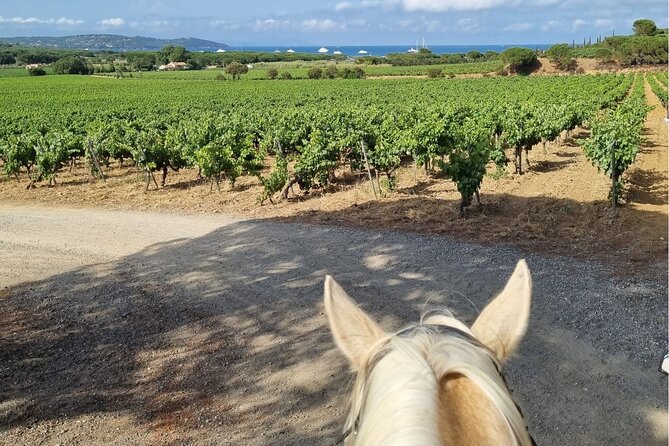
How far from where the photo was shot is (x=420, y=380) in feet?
3.57

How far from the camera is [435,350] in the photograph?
1169mm

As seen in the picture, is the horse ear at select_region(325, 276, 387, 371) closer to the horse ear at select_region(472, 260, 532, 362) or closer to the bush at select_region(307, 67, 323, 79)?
the horse ear at select_region(472, 260, 532, 362)

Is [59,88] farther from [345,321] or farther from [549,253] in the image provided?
[345,321]

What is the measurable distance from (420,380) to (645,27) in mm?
137811

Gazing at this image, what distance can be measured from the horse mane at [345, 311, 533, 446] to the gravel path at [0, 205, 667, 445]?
2954 millimetres

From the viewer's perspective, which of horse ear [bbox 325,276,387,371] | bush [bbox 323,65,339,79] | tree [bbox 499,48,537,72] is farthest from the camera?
tree [bbox 499,48,537,72]

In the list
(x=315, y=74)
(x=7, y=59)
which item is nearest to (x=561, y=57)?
(x=315, y=74)

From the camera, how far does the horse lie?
1014mm

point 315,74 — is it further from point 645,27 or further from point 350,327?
point 350,327

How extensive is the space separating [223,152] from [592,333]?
11.8 meters

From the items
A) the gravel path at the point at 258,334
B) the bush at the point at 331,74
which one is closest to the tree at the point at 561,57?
the bush at the point at 331,74

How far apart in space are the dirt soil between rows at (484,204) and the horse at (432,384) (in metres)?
8.66

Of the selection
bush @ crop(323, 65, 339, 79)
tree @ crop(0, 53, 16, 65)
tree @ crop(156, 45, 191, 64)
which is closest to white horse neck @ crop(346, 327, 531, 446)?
bush @ crop(323, 65, 339, 79)

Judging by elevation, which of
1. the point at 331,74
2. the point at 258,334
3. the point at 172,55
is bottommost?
the point at 258,334
